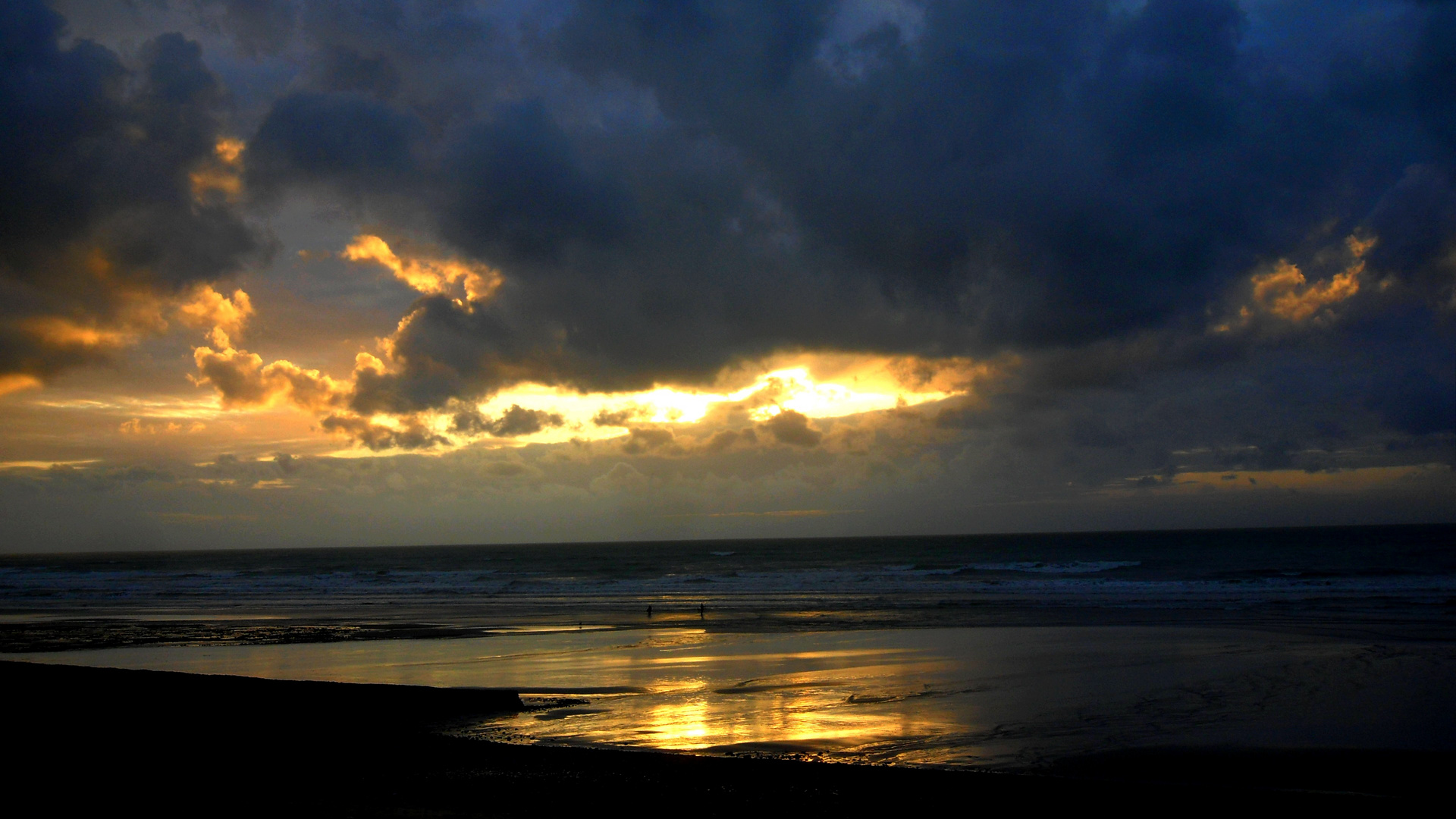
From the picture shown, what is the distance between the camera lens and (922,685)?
599 inches

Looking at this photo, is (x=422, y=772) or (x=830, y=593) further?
(x=830, y=593)

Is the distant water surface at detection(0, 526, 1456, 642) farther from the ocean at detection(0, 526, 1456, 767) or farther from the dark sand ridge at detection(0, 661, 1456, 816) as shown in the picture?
the dark sand ridge at detection(0, 661, 1456, 816)

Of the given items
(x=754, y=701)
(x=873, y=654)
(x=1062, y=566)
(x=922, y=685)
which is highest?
(x=754, y=701)

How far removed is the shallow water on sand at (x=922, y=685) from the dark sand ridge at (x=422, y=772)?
119cm

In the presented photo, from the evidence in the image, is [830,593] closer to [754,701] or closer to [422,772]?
[754,701]

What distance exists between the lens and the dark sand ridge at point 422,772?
25.1 feet

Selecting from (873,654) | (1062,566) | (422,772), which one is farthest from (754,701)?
(1062,566)

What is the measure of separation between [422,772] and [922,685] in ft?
31.2

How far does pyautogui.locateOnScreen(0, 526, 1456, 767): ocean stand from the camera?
1143 cm

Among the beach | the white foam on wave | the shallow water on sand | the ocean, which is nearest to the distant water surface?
the white foam on wave

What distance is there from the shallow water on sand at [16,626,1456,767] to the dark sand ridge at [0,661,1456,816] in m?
1.19

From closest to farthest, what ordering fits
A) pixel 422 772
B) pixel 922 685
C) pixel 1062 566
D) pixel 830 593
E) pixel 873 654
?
pixel 422 772 < pixel 922 685 < pixel 873 654 < pixel 830 593 < pixel 1062 566

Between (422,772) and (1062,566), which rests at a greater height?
(422,772)

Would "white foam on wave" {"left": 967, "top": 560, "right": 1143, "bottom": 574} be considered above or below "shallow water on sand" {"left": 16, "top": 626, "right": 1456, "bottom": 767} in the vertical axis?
below
